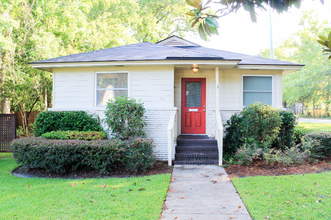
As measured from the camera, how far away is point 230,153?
7.18 meters

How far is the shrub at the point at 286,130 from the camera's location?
709cm

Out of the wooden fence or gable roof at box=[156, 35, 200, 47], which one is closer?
the wooden fence

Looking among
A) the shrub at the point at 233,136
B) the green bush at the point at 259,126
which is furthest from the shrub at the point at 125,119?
the green bush at the point at 259,126

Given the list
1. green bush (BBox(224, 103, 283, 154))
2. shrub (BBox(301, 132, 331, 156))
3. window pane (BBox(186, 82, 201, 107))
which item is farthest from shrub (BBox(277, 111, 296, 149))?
window pane (BBox(186, 82, 201, 107))

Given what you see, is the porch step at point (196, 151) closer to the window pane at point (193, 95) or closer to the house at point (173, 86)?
the house at point (173, 86)

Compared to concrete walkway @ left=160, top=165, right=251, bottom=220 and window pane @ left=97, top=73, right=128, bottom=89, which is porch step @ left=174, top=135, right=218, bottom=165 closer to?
concrete walkway @ left=160, top=165, right=251, bottom=220

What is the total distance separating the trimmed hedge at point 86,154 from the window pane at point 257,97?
4.72m

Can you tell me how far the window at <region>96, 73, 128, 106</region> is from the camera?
7777mm

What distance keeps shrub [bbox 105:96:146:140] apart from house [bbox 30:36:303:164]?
2.58 feet

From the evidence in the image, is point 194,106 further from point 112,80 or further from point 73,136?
point 73,136

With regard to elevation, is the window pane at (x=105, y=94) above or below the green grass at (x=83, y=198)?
above

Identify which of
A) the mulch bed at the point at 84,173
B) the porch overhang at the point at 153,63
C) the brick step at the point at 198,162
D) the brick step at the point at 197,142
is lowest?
the mulch bed at the point at 84,173

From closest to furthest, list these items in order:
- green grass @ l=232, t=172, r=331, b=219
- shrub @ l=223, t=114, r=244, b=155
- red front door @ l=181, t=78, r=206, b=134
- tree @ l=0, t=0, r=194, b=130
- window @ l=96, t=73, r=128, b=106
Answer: green grass @ l=232, t=172, r=331, b=219, shrub @ l=223, t=114, r=244, b=155, window @ l=96, t=73, r=128, b=106, red front door @ l=181, t=78, r=206, b=134, tree @ l=0, t=0, r=194, b=130

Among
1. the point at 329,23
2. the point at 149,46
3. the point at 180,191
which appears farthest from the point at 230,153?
the point at 329,23
